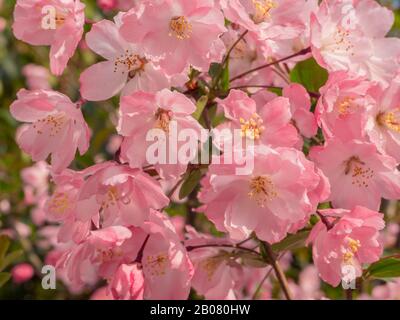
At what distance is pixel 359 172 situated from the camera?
1.29 metres

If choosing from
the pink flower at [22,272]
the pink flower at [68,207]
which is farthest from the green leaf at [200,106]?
the pink flower at [22,272]

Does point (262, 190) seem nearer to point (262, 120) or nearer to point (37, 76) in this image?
point (262, 120)

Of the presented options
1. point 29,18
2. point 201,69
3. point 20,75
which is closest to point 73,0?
point 29,18

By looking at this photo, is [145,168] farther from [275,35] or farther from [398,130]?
[398,130]

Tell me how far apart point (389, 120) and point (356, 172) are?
0.39ft

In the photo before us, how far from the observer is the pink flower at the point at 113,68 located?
3.98 ft

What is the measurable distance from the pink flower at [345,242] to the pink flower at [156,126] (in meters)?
0.29

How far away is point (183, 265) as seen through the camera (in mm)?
1236

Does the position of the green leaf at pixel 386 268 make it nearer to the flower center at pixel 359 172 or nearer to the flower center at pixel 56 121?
the flower center at pixel 359 172

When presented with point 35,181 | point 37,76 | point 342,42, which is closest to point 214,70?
point 342,42

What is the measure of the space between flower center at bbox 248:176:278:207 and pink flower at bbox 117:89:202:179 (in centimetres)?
13

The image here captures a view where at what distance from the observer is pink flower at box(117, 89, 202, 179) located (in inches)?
44.7

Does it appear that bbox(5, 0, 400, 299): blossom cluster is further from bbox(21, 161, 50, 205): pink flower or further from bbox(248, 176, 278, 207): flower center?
bbox(21, 161, 50, 205): pink flower
